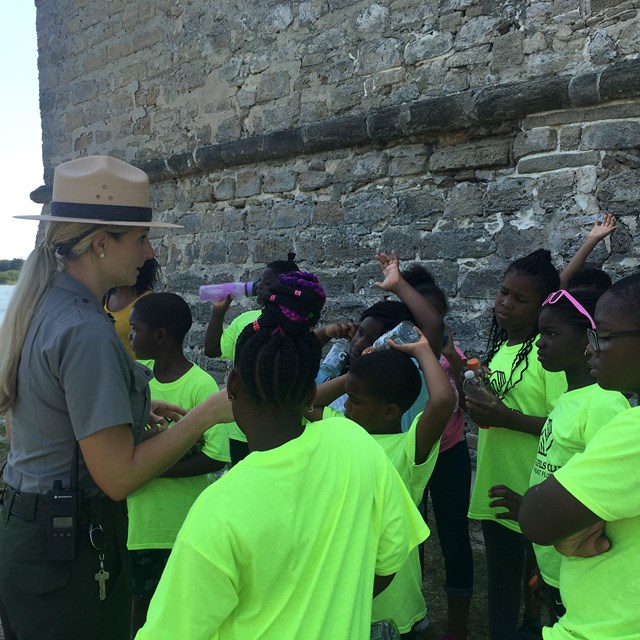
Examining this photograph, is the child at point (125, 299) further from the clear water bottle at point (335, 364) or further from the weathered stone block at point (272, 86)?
the weathered stone block at point (272, 86)

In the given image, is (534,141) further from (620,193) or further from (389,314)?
(389,314)

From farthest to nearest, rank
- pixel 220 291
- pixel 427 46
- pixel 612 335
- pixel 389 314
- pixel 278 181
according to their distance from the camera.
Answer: pixel 278 181, pixel 220 291, pixel 427 46, pixel 389 314, pixel 612 335

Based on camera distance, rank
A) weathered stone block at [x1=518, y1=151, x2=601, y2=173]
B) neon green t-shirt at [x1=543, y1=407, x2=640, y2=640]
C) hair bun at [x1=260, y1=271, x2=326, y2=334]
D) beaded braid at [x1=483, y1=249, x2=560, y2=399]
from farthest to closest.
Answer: weathered stone block at [x1=518, y1=151, x2=601, y2=173] → beaded braid at [x1=483, y1=249, x2=560, y2=399] → hair bun at [x1=260, y1=271, x2=326, y2=334] → neon green t-shirt at [x1=543, y1=407, x2=640, y2=640]

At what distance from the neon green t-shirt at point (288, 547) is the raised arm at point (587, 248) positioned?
6.60ft

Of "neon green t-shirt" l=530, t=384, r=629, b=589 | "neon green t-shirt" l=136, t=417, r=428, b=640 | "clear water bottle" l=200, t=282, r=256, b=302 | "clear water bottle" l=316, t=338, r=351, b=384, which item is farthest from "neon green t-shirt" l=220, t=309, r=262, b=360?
"neon green t-shirt" l=136, t=417, r=428, b=640

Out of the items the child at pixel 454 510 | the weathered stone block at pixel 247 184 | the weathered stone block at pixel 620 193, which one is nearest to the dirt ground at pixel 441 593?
the child at pixel 454 510

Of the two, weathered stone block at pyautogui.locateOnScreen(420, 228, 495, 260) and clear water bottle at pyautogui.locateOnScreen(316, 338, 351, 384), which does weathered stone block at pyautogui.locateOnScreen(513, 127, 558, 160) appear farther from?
clear water bottle at pyautogui.locateOnScreen(316, 338, 351, 384)

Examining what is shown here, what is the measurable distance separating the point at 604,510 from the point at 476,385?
123 cm

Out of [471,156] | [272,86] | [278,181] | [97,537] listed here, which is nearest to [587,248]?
[471,156]

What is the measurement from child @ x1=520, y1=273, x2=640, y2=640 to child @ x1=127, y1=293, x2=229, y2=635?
146 centimetres

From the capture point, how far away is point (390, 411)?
2402mm

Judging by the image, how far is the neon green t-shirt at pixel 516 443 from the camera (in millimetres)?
2656

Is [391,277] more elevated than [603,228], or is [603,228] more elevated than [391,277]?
[603,228]

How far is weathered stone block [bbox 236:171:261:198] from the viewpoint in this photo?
5742 millimetres
